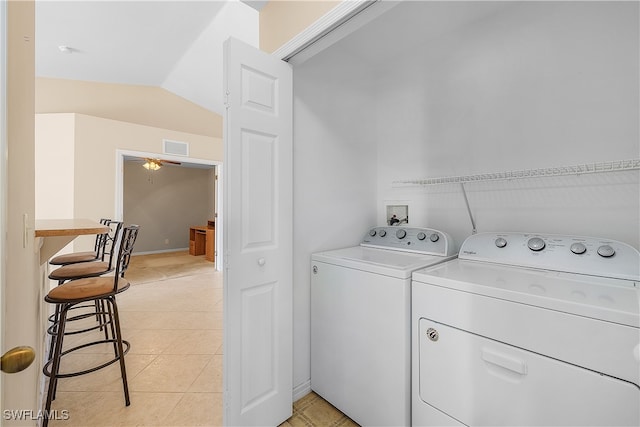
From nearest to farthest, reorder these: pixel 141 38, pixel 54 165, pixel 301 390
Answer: pixel 301 390
pixel 141 38
pixel 54 165

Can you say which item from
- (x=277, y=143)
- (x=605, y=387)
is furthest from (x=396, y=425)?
(x=277, y=143)

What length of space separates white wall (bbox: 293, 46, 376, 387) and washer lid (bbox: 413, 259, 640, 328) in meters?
0.73

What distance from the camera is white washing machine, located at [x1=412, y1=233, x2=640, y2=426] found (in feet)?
2.76

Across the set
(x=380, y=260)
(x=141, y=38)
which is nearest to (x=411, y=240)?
(x=380, y=260)

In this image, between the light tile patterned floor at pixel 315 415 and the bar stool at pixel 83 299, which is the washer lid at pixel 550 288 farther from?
the bar stool at pixel 83 299

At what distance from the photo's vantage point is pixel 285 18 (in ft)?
4.99

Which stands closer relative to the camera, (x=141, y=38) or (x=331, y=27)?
(x=331, y=27)

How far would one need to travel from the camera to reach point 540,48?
1.54 metres

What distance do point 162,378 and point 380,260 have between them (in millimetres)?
1709

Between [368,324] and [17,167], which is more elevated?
[17,167]

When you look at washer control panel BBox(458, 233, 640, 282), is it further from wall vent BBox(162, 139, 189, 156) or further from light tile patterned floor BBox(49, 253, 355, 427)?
wall vent BBox(162, 139, 189, 156)

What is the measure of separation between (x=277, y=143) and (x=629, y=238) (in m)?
1.75

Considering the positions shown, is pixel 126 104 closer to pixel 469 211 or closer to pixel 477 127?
pixel 477 127

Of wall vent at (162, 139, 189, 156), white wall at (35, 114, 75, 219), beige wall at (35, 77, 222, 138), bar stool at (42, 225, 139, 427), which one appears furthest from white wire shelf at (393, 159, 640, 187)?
white wall at (35, 114, 75, 219)
